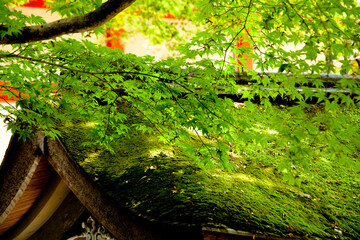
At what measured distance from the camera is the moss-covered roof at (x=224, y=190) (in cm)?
235

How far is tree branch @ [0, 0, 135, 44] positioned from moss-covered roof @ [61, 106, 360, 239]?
1.30m

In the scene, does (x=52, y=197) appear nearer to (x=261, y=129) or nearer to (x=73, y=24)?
(x=73, y=24)

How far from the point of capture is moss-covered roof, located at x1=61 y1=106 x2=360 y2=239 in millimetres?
2350

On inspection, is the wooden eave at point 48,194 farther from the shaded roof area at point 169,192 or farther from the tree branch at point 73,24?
the tree branch at point 73,24

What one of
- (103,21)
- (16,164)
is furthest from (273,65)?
(16,164)

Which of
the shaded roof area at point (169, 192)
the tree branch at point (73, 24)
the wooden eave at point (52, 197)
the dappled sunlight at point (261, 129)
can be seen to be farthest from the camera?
the dappled sunlight at point (261, 129)

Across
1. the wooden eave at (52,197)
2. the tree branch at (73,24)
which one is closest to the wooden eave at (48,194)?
the wooden eave at (52,197)

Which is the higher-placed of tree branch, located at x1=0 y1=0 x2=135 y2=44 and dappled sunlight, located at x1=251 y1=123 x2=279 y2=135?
tree branch, located at x1=0 y1=0 x2=135 y2=44

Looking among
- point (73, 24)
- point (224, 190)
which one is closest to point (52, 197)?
point (224, 190)

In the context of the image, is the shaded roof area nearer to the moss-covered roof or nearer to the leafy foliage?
the moss-covered roof

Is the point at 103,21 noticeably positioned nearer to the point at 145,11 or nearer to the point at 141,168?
the point at 141,168

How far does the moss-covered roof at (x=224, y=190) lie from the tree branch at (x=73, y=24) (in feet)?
4.27

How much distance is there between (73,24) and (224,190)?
1.88 meters

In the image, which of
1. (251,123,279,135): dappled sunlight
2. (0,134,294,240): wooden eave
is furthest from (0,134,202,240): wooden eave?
(251,123,279,135): dappled sunlight
